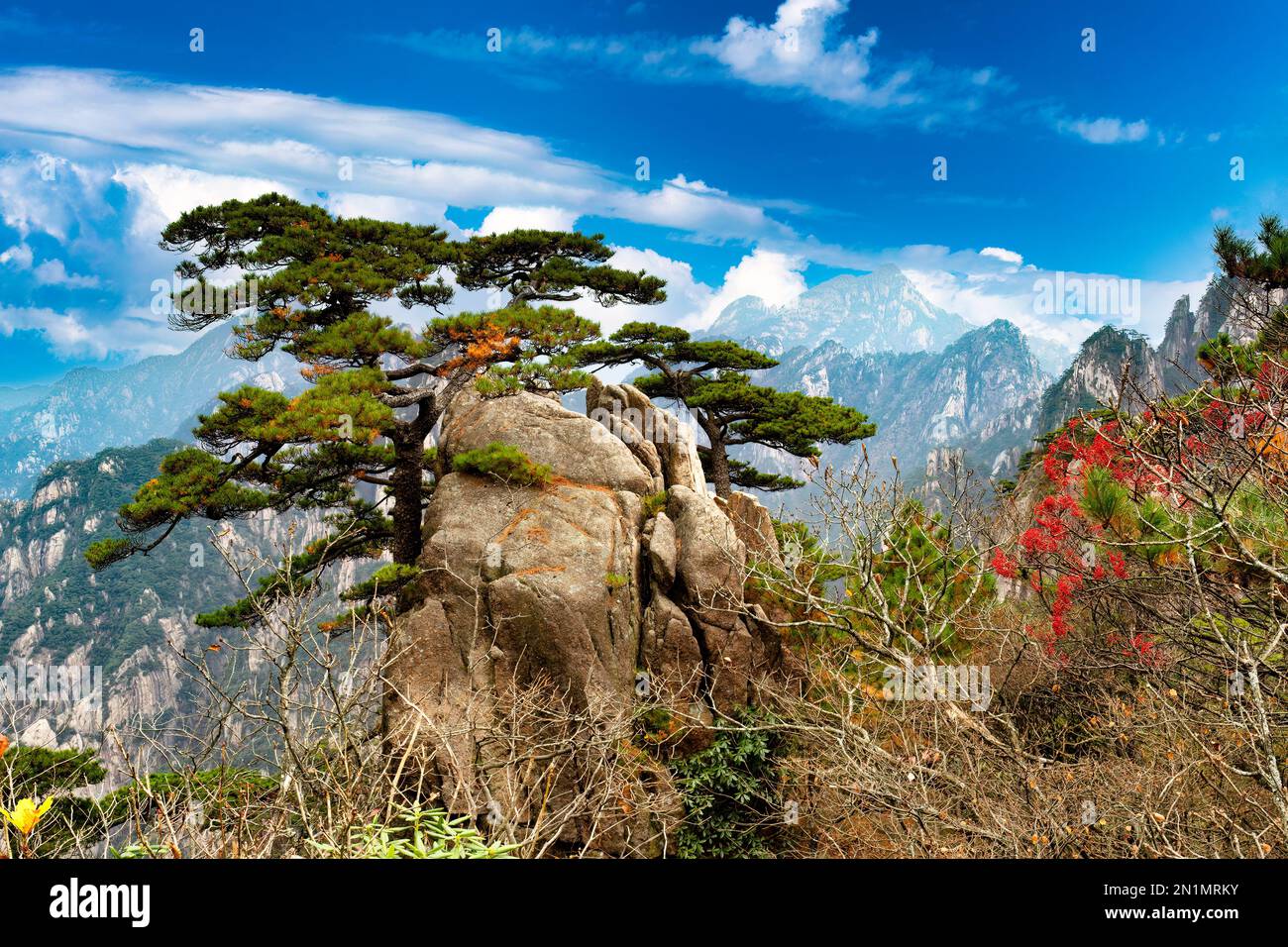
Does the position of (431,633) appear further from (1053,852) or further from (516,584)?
(1053,852)

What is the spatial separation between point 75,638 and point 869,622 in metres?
135

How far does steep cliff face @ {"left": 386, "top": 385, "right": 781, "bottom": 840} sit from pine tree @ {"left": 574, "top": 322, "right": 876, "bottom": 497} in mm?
4212

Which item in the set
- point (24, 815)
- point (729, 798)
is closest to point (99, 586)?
point (729, 798)

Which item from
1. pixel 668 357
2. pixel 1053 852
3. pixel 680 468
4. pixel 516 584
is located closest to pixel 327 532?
pixel 516 584

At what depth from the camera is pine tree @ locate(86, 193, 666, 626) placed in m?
11.6

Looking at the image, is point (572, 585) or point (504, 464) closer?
point (572, 585)

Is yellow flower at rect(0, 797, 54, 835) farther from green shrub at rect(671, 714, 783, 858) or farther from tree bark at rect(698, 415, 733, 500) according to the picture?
tree bark at rect(698, 415, 733, 500)

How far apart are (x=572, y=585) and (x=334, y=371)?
18.2ft

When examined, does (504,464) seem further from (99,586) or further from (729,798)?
(99,586)

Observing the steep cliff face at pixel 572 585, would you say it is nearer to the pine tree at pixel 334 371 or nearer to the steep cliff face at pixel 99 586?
the pine tree at pixel 334 371

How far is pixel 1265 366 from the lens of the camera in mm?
Answer: 8102

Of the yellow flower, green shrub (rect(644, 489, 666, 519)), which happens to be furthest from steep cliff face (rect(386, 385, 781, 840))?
the yellow flower

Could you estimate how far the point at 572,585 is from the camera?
12102mm

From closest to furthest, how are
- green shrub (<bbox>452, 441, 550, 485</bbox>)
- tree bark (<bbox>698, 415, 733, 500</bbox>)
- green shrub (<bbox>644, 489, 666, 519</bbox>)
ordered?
green shrub (<bbox>452, 441, 550, 485</bbox>) < green shrub (<bbox>644, 489, 666, 519</bbox>) < tree bark (<bbox>698, 415, 733, 500</bbox>)
